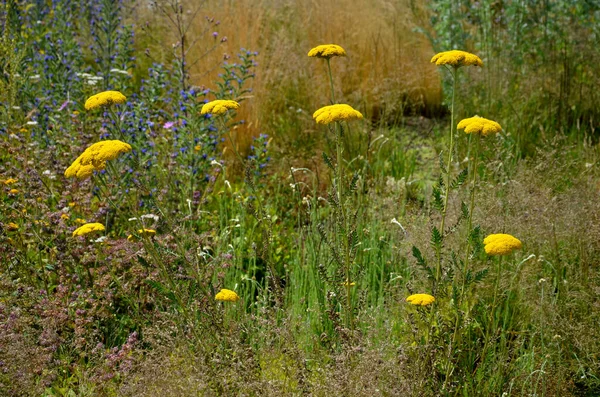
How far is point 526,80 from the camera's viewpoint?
17.2ft

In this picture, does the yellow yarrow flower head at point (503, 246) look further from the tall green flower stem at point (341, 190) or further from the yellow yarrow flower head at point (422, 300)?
the tall green flower stem at point (341, 190)

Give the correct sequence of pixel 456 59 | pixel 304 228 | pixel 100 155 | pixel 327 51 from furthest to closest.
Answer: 1. pixel 304 228
2. pixel 327 51
3. pixel 456 59
4. pixel 100 155

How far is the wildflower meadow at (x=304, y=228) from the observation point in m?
2.32

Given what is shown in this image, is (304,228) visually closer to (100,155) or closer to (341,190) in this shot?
(341,190)

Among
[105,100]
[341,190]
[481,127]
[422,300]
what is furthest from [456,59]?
[105,100]

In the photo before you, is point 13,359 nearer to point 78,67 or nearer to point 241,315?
point 241,315

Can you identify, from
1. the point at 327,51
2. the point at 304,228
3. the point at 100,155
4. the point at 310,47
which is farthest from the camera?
the point at 310,47

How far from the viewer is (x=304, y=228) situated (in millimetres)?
3395

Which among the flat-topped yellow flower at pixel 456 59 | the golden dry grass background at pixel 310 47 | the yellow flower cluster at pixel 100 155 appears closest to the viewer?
the yellow flower cluster at pixel 100 155

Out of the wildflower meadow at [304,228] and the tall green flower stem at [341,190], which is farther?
the wildflower meadow at [304,228]

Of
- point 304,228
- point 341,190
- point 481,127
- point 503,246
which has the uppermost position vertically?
point 481,127

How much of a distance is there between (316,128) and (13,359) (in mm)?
3228

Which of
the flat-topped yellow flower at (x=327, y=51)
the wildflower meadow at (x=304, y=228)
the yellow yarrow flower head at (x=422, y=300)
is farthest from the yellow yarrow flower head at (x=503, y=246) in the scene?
the flat-topped yellow flower at (x=327, y=51)

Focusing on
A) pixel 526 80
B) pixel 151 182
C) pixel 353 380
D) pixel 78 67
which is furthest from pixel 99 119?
pixel 526 80
